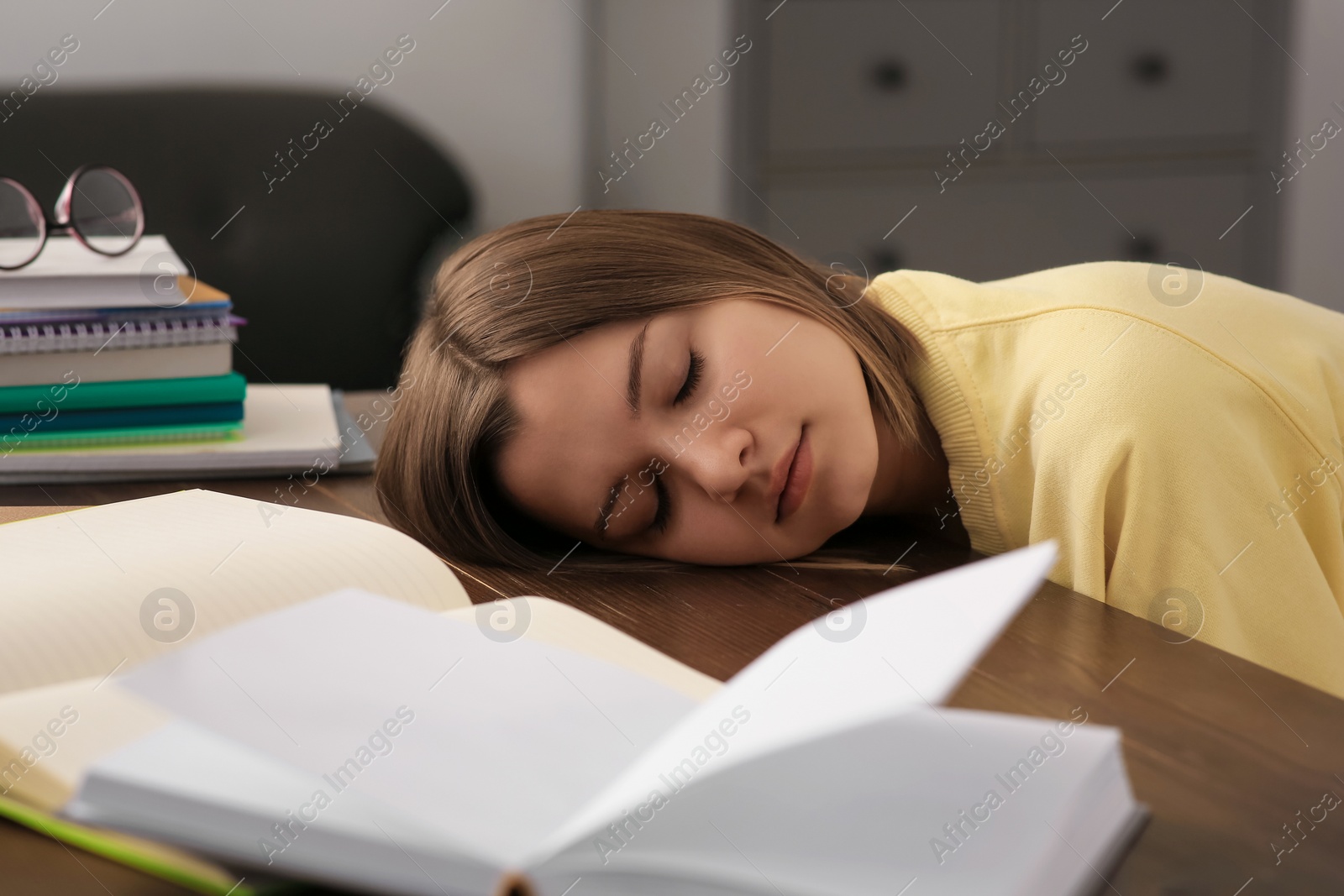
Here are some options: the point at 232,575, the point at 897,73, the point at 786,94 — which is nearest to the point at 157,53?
the point at 786,94

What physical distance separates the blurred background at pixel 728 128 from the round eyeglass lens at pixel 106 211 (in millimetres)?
1035

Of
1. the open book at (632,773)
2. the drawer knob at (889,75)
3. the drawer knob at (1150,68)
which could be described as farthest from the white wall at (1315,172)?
the open book at (632,773)

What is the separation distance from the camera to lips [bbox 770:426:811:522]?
31.2 inches

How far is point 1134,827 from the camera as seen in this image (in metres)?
0.32

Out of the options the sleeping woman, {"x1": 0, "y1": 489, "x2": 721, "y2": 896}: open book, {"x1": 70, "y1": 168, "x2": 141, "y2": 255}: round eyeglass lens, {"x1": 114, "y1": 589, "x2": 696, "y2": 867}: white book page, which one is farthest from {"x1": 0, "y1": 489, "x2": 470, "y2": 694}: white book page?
{"x1": 70, "y1": 168, "x2": 141, "y2": 255}: round eyeglass lens

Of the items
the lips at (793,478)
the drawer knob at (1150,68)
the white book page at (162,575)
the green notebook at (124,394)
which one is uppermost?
the drawer knob at (1150,68)

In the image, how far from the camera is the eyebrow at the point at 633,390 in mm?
792

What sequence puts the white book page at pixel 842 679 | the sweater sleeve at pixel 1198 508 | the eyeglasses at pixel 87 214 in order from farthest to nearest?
the eyeglasses at pixel 87 214
the sweater sleeve at pixel 1198 508
the white book page at pixel 842 679

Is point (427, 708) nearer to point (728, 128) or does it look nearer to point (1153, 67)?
point (728, 128)

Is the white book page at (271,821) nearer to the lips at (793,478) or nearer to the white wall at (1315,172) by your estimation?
the lips at (793,478)

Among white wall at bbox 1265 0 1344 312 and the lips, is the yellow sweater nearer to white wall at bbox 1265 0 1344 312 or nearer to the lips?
the lips

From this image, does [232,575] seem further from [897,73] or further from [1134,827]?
[897,73]

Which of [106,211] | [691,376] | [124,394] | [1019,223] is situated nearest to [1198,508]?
[691,376]

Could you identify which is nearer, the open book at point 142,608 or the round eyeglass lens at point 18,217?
the open book at point 142,608
